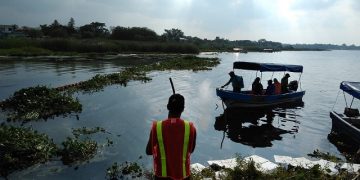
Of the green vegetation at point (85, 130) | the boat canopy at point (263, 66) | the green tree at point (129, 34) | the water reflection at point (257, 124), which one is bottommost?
the water reflection at point (257, 124)

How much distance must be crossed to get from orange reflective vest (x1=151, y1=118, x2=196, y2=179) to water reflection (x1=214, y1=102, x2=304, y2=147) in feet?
40.1

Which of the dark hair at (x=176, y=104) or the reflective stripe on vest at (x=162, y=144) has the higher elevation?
the dark hair at (x=176, y=104)

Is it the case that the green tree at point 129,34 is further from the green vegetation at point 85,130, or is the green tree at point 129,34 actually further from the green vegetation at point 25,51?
the green vegetation at point 85,130

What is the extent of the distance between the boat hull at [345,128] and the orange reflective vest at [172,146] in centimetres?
1389

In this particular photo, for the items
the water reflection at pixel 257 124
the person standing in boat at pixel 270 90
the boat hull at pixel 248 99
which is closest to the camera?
the water reflection at pixel 257 124

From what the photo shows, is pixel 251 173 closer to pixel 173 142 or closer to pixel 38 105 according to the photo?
pixel 173 142

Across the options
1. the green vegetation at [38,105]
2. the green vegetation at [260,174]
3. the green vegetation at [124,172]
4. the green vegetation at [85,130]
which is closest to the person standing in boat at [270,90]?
the green vegetation at [85,130]

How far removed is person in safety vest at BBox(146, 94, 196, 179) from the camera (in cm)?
496

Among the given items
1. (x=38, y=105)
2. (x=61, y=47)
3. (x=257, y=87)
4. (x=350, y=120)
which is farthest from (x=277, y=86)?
(x=61, y=47)

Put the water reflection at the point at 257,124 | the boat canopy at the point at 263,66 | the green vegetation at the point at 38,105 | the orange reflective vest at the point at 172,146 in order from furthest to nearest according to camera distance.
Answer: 1. the boat canopy at the point at 263,66
2. the green vegetation at the point at 38,105
3. the water reflection at the point at 257,124
4. the orange reflective vest at the point at 172,146

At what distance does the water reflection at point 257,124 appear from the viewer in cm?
1797

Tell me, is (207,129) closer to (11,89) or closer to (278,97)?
(278,97)

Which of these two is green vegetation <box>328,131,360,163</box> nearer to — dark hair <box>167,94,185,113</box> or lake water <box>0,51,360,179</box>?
lake water <box>0,51,360,179</box>

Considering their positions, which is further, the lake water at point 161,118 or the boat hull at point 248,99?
the boat hull at point 248,99
